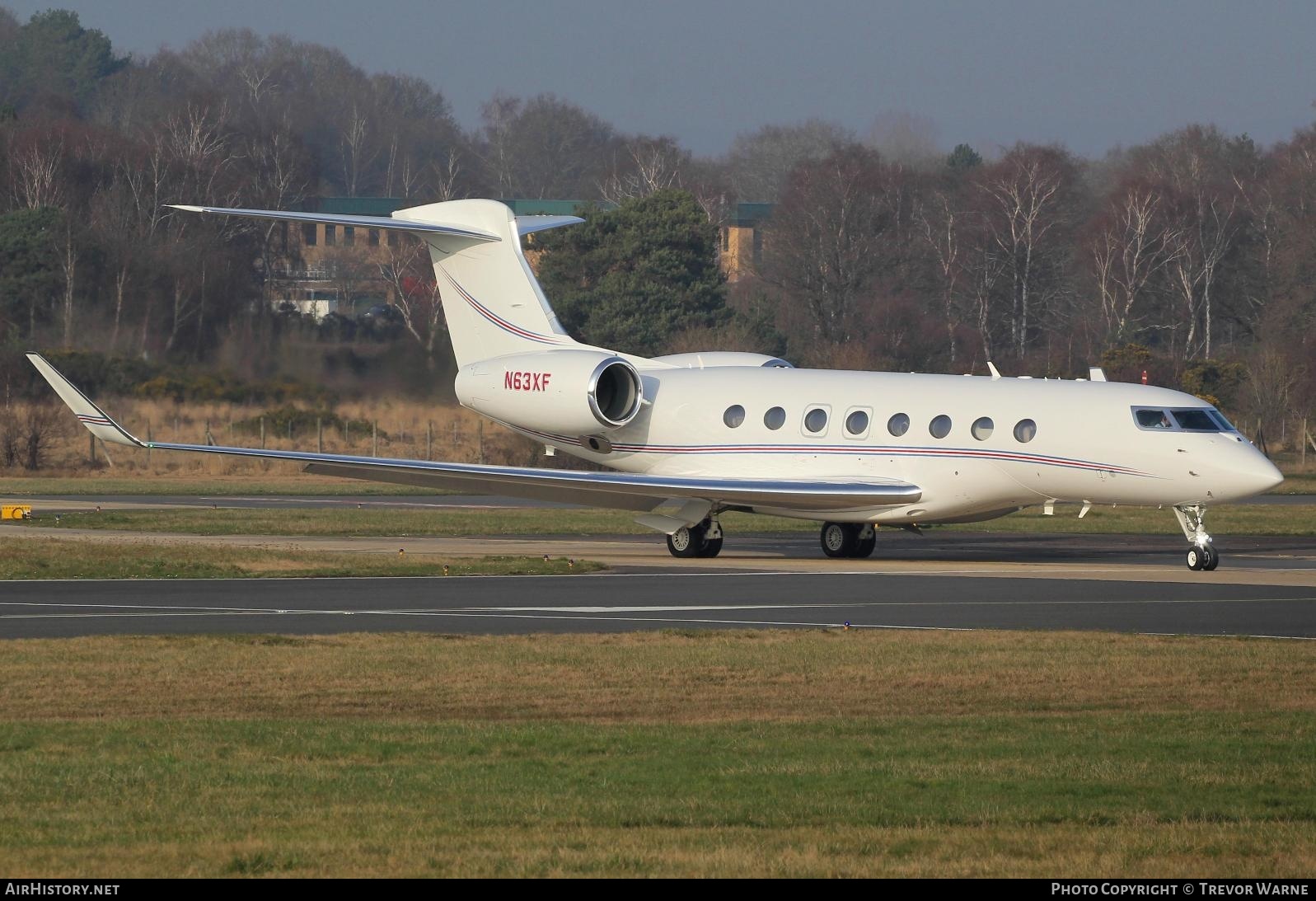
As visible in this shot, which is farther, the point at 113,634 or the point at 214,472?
the point at 214,472

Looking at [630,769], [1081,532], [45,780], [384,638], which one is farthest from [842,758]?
[1081,532]

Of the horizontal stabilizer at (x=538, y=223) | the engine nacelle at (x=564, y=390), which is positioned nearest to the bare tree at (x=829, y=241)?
the horizontal stabilizer at (x=538, y=223)

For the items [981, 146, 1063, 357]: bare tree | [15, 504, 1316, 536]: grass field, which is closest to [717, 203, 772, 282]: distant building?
[981, 146, 1063, 357]: bare tree

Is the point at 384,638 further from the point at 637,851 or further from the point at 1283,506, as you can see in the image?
the point at 1283,506

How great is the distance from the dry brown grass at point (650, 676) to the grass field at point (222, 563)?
7086mm

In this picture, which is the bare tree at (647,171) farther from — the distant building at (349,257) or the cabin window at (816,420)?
the cabin window at (816,420)

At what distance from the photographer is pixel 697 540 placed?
2603 cm

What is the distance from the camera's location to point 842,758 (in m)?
9.76

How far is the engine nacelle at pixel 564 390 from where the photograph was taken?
26.7 metres

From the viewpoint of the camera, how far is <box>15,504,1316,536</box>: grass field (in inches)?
1206

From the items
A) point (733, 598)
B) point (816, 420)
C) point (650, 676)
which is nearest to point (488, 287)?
point (816, 420)

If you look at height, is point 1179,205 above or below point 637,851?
above

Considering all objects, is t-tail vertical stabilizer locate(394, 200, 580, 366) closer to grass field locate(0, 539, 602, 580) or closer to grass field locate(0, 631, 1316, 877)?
grass field locate(0, 539, 602, 580)

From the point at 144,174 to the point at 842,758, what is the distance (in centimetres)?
5413
